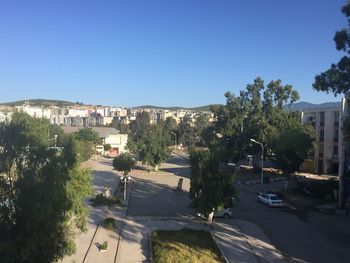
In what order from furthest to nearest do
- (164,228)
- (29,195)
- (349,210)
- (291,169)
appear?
(291,169)
(349,210)
(164,228)
(29,195)

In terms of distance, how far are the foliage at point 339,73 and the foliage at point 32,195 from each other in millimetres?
19970

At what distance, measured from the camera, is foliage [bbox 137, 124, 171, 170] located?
217 feet

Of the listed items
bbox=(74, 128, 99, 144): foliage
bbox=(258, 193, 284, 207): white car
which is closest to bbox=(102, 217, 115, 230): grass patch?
Result: bbox=(258, 193, 284, 207): white car

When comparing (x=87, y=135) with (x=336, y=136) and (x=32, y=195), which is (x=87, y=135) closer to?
(x=336, y=136)

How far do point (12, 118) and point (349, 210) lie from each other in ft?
94.8

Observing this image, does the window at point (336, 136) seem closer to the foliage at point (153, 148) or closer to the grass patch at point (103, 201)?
the foliage at point (153, 148)

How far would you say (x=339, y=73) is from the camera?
29.5 metres

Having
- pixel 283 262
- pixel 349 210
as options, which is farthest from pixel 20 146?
pixel 349 210

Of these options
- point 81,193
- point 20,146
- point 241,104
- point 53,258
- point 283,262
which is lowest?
point 283,262

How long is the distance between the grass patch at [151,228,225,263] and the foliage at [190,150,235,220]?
9.67 ft

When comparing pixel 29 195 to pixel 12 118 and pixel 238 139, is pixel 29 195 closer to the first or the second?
pixel 12 118

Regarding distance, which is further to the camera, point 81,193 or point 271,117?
point 271,117

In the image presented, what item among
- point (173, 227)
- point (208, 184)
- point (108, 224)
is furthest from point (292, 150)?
point (108, 224)

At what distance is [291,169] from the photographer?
4831 centimetres
